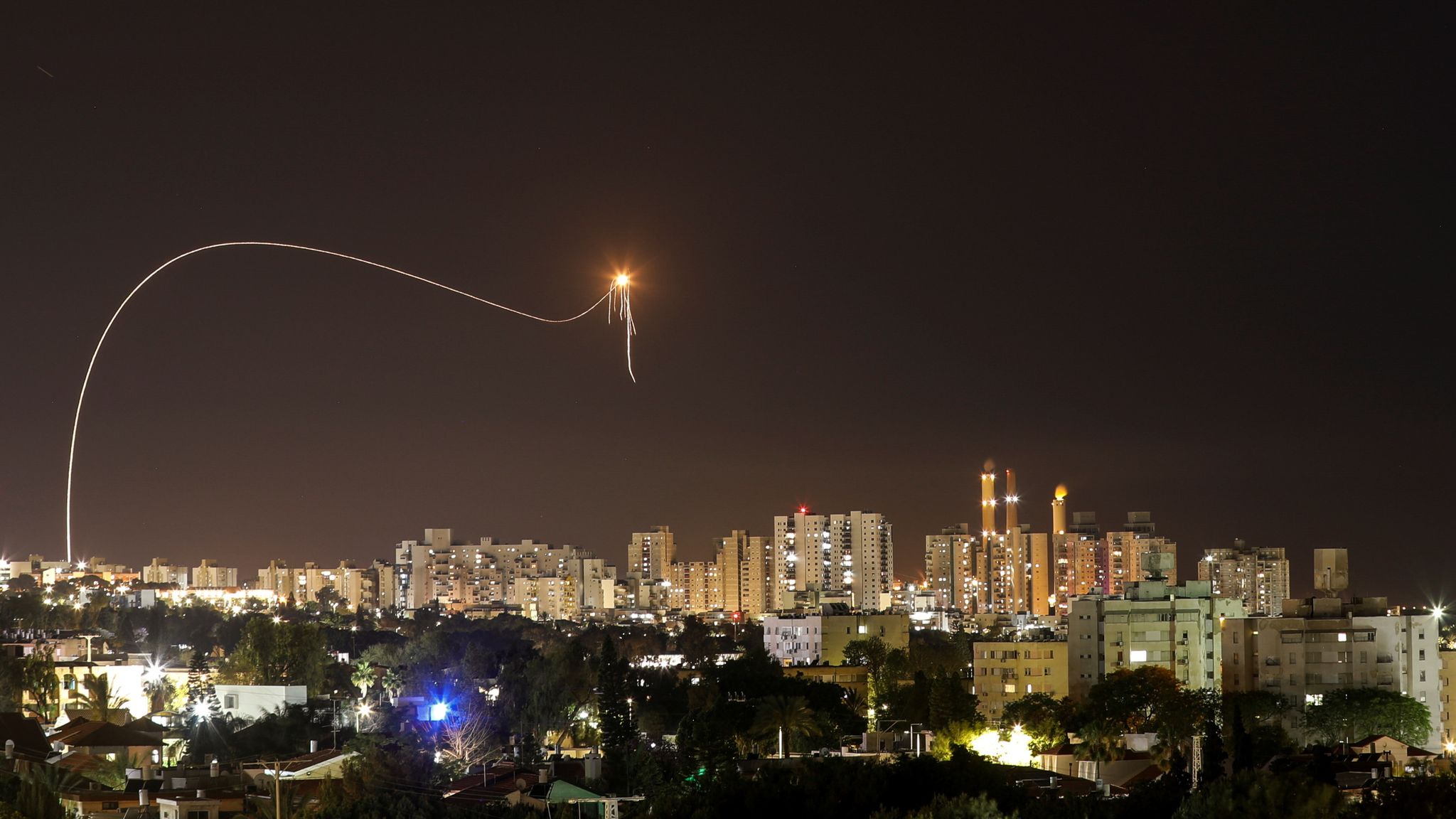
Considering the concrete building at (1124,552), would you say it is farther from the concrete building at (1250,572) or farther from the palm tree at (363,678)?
the palm tree at (363,678)

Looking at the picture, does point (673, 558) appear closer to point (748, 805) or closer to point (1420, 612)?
point (1420, 612)

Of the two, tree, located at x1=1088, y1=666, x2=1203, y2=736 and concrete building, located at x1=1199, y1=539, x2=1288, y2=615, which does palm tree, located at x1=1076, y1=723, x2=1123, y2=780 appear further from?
concrete building, located at x1=1199, y1=539, x2=1288, y2=615

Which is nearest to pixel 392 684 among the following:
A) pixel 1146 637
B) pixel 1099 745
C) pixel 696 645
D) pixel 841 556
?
pixel 1099 745

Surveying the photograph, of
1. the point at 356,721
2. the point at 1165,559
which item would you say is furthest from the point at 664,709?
the point at 1165,559

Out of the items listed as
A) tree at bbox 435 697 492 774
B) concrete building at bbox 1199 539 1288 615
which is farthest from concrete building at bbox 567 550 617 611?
tree at bbox 435 697 492 774

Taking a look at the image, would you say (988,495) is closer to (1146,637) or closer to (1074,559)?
(1074,559)

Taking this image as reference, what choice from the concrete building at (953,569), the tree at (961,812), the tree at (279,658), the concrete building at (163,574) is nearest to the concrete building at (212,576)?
the concrete building at (163,574)

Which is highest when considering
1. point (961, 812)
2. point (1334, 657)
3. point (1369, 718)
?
point (961, 812)

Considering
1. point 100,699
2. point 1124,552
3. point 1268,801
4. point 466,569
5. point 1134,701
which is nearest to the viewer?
point 1268,801
